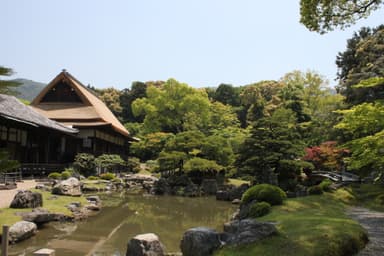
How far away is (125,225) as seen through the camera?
11.9 meters

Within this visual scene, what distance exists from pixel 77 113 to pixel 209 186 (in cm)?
1483

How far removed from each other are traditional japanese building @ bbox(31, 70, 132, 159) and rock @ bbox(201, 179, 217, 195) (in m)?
10.8

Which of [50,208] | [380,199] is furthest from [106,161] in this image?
[380,199]

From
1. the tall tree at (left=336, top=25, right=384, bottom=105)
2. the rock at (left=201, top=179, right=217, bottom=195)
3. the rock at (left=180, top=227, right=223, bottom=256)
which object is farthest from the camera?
the rock at (left=201, top=179, right=217, bottom=195)

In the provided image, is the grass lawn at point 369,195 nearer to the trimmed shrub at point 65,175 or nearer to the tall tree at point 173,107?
the trimmed shrub at point 65,175

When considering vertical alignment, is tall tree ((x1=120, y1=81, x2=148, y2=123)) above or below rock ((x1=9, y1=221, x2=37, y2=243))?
above

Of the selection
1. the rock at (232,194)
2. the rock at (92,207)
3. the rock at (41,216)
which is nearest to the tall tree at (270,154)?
the rock at (232,194)

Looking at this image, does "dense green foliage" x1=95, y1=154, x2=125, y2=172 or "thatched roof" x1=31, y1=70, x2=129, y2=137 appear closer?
"dense green foliage" x1=95, y1=154, x2=125, y2=172

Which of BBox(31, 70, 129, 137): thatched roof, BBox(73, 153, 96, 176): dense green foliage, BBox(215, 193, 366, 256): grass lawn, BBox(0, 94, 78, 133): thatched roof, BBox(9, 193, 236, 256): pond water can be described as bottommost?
BBox(9, 193, 236, 256): pond water

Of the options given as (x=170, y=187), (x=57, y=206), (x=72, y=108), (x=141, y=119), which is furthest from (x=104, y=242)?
(x=141, y=119)

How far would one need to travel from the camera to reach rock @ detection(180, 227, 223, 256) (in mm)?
6797

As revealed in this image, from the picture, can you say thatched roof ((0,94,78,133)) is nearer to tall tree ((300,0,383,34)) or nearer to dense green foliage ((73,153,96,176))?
dense green foliage ((73,153,96,176))

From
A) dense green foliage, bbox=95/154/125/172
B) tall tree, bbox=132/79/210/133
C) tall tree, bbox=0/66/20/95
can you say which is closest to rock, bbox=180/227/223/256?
tall tree, bbox=0/66/20/95

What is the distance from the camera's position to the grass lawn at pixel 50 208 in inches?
378
